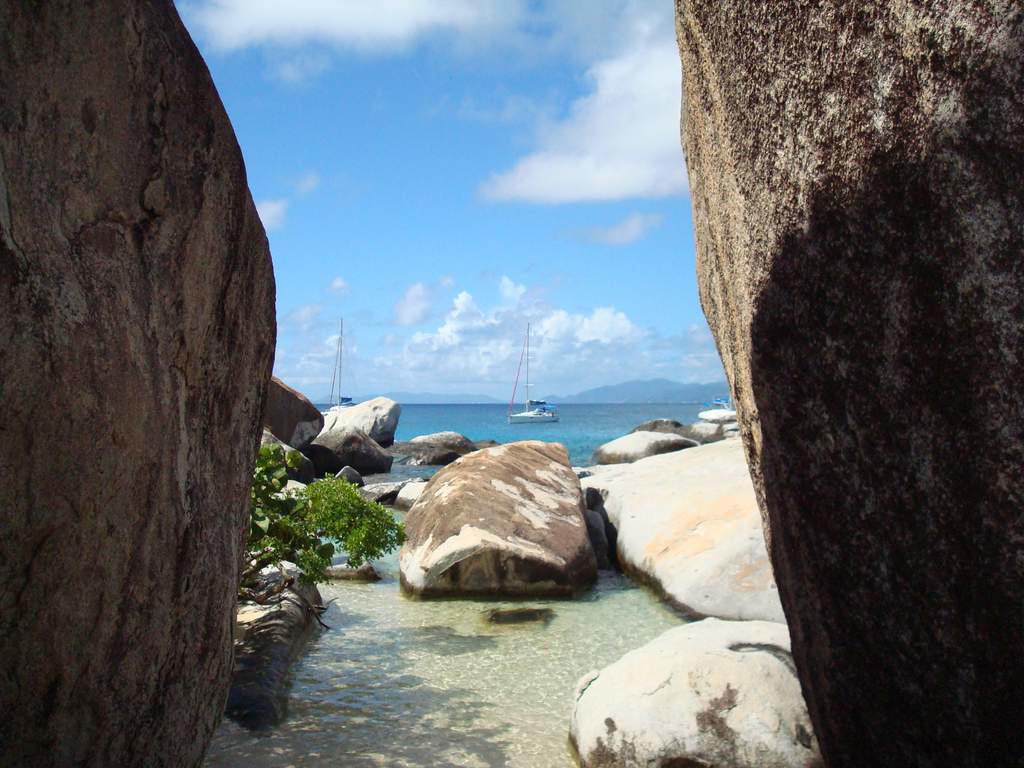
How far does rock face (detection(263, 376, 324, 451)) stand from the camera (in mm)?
24594

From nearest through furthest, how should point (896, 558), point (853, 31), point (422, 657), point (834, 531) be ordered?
point (853, 31)
point (896, 558)
point (834, 531)
point (422, 657)

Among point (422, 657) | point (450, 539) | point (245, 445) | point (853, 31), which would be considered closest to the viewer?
point (853, 31)

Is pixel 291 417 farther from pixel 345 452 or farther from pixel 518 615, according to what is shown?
pixel 518 615

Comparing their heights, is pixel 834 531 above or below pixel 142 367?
below

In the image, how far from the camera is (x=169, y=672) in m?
3.74

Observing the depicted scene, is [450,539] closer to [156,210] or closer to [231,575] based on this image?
[231,575]

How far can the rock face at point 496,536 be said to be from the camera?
1006cm

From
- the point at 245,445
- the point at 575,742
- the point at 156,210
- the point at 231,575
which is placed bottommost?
the point at 575,742

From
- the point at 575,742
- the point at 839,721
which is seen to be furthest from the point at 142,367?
the point at 575,742

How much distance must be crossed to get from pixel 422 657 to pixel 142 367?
504 centimetres

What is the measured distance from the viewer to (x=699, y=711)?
5258mm

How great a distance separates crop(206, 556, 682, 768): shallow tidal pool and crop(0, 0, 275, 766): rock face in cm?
185

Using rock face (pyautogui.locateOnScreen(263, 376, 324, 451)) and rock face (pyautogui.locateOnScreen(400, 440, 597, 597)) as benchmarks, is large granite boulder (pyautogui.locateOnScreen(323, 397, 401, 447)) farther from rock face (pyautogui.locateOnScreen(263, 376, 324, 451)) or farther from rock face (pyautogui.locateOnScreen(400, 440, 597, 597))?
rock face (pyautogui.locateOnScreen(400, 440, 597, 597))

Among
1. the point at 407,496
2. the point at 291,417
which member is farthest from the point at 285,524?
the point at 291,417
